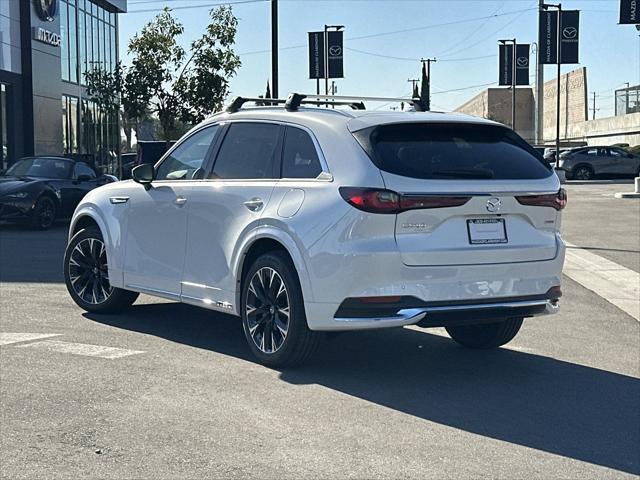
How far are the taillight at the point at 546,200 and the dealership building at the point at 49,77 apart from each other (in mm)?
28764

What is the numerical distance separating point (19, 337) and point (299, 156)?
2.85m

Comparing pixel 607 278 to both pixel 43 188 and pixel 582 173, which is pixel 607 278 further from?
pixel 582 173

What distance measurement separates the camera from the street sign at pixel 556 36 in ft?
143

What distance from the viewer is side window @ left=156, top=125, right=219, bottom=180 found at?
25.3ft

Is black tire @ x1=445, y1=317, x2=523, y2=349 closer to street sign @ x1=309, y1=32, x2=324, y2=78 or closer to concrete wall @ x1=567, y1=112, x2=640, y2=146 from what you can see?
street sign @ x1=309, y1=32, x2=324, y2=78

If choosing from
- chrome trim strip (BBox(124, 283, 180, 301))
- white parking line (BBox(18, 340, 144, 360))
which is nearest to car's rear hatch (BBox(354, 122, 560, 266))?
chrome trim strip (BBox(124, 283, 180, 301))

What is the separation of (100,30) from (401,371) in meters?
41.2

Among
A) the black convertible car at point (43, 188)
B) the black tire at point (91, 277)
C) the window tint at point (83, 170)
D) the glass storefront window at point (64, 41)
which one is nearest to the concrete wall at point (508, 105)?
the glass storefront window at point (64, 41)

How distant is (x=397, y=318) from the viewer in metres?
6.06

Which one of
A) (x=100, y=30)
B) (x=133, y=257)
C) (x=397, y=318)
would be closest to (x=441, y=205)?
(x=397, y=318)

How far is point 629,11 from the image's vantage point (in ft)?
88.3

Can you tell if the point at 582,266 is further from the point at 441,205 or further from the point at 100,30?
A: the point at 100,30

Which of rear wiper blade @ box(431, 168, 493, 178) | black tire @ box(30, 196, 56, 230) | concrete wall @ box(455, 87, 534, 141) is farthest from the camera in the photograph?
concrete wall @ box(455, 87, 534, 141)

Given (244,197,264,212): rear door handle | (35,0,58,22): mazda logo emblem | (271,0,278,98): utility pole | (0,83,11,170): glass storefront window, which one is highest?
(35,0,58,22): mazda logo emblem
